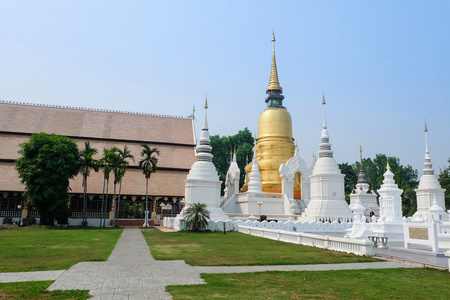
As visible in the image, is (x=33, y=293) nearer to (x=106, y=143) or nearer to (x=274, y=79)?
(x=106, y=143)

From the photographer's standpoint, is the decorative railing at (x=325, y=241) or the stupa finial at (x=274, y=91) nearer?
the decorative railing at (x=325, y=241)

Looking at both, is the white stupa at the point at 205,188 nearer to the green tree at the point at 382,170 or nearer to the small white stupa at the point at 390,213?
the small white stupa at the point at 390,213

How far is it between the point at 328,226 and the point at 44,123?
95.6ft

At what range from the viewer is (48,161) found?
25.6 meters

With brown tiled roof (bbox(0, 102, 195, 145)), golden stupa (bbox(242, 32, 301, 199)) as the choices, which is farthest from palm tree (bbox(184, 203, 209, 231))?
brown tiled roof (bbox(0, 102, 195, 145))

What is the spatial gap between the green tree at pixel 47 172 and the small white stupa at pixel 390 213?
2104 centimetres

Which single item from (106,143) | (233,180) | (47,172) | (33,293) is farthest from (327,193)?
(33,293)

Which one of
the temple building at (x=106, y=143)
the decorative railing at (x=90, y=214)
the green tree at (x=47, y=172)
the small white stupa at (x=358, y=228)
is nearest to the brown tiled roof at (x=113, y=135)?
the temple building at (x=106, y=143)

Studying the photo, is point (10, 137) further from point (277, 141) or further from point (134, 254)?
point (134, 254)

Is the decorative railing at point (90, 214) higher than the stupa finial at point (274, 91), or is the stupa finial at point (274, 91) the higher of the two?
the stupa finial at point (274, 91)

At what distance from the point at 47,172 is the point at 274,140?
2072 cm

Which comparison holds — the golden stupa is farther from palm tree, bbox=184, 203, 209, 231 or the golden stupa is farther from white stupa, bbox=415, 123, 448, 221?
palm tree, bbox=184, 203, 209, 231

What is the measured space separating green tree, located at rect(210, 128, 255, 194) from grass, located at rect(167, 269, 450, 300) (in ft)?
148

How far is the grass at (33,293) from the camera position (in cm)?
534
